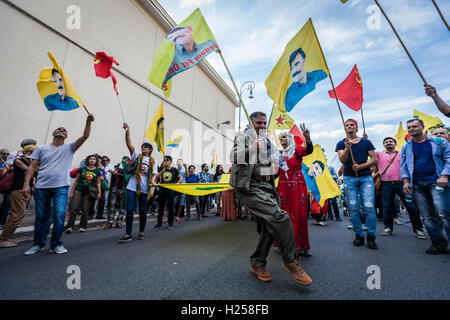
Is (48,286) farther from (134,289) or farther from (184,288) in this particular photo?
(184,288)

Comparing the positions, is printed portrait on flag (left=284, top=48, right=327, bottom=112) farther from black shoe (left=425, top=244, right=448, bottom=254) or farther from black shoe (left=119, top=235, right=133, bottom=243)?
black shoe (left=119, top=235, right=133, bottom=243)

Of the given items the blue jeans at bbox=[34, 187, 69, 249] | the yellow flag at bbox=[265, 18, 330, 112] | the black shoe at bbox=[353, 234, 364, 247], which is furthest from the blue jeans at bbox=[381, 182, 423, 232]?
the blue jeans at bbox=[34, 187, 69, 249]

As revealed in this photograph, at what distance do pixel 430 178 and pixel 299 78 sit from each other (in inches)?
99.7

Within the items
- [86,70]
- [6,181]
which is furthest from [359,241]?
[86,70]

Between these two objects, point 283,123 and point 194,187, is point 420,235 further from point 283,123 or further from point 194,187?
point 194,187

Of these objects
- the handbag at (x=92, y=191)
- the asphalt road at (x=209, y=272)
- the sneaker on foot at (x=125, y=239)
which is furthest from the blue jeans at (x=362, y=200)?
the handbag at (x=92, y=191)

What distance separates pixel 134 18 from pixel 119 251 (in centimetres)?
1409

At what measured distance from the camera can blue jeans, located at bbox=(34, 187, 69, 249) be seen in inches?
122

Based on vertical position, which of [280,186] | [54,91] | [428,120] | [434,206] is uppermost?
[428,120]

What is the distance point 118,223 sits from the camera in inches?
219

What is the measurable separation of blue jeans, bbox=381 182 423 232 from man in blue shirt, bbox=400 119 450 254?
132 cm

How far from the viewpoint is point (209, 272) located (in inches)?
89.8
